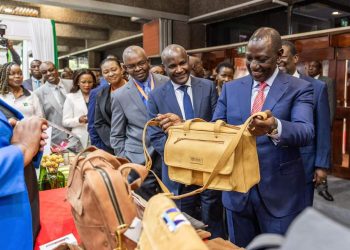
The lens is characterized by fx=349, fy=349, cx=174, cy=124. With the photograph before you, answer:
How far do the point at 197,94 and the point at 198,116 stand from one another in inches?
6.1

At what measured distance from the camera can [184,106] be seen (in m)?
2.31

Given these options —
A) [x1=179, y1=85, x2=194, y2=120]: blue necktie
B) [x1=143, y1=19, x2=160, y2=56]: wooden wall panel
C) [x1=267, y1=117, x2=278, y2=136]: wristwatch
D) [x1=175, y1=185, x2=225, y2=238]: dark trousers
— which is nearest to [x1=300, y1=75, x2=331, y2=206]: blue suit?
[x1=175, y1=185, x2=225, y2=238]: dark trousers

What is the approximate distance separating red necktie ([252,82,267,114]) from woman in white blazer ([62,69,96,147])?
2477mm

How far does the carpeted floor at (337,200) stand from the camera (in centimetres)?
379

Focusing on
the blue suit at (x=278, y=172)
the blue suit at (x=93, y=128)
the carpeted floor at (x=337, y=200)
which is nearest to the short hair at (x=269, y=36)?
the blue suit at (x=278, y=172)

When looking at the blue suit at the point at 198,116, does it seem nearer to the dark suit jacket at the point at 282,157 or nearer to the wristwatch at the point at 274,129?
the dark suit jacket at the point at 282,157

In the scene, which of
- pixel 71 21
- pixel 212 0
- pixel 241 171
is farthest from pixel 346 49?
pixel 71 21

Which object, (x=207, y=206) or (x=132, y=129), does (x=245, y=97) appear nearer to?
(x=207, y=206)

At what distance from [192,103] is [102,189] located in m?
1.40

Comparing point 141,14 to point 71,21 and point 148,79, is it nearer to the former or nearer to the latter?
point 71,21

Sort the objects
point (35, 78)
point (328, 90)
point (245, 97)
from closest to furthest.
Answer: point (245, 97) → point (328, 90) → point (35, 78)

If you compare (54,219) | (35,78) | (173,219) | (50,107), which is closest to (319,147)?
(54,219)

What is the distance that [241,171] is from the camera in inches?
56.6

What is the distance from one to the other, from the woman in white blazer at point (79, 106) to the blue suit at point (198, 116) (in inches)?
66.8
